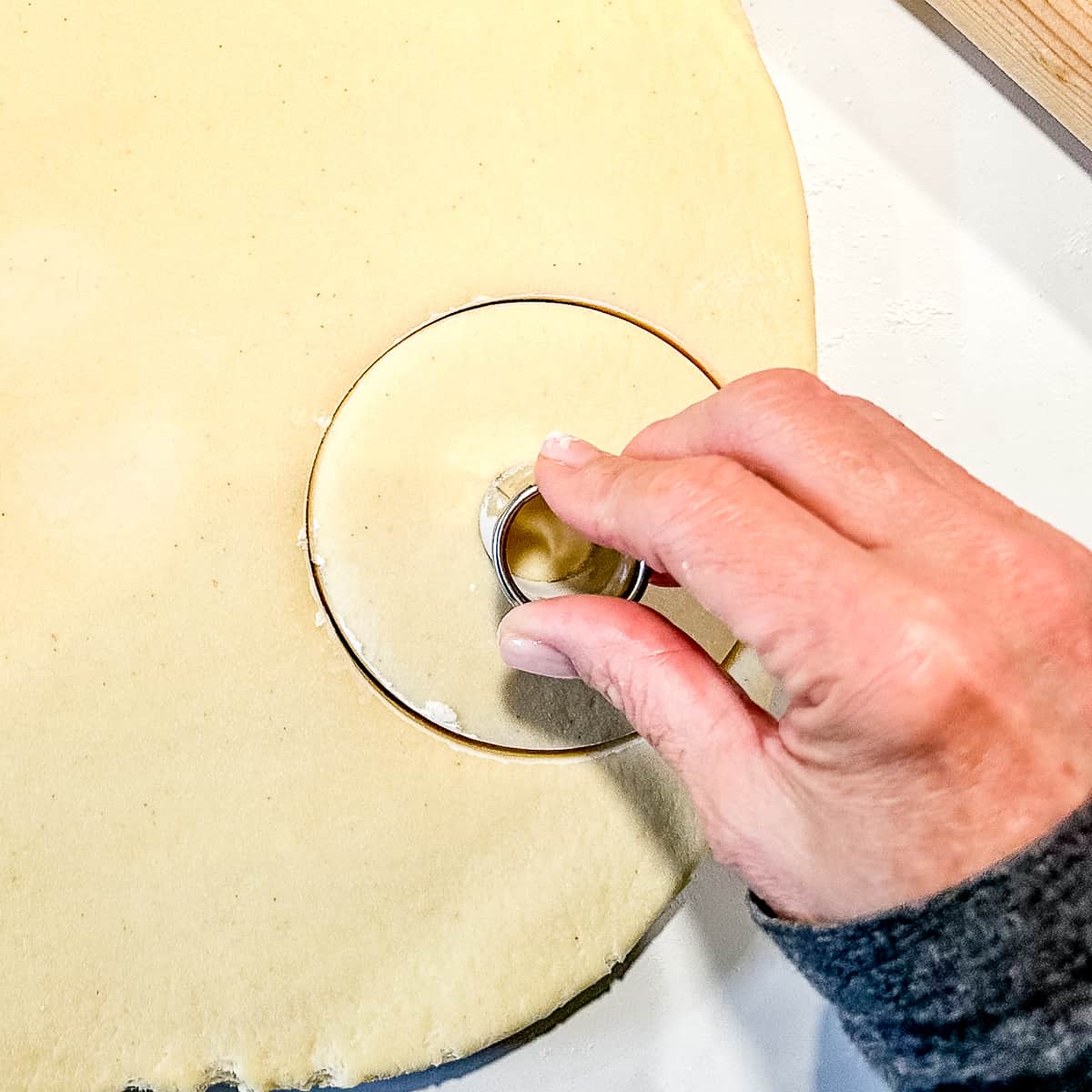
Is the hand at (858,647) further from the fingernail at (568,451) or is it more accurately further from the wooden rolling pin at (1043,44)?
the wooden rolling pin at (1043,44)

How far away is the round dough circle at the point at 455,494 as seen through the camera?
2.22ft

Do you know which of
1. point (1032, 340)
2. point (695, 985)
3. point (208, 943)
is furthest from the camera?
point (1032, 340)

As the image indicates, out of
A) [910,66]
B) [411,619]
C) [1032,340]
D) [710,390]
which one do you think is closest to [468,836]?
[411,619]

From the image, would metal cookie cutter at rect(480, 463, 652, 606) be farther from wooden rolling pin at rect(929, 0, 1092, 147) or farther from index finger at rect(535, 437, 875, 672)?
wooden rolling pin at rect(929, 0, 1092, 147)

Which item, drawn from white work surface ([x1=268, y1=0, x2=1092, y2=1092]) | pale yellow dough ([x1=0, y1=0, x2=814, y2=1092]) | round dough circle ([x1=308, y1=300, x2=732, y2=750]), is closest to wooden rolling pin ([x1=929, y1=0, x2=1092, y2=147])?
white work surface ([x1=268, y1=0, x2=1092, y2=1092])

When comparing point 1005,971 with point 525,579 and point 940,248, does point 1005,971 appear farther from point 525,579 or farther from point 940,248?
point 940,248

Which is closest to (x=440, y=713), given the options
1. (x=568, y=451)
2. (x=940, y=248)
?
(x=568, y=451)

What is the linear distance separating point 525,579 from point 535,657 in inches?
4.2

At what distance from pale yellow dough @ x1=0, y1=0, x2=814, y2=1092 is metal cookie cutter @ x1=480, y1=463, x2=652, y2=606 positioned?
0.42ft

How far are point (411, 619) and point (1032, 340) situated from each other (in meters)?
0.68

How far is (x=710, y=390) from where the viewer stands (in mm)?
720

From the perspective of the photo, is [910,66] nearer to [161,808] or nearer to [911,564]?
[911,564]

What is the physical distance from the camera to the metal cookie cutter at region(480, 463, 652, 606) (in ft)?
2.13

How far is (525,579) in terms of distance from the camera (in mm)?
695
